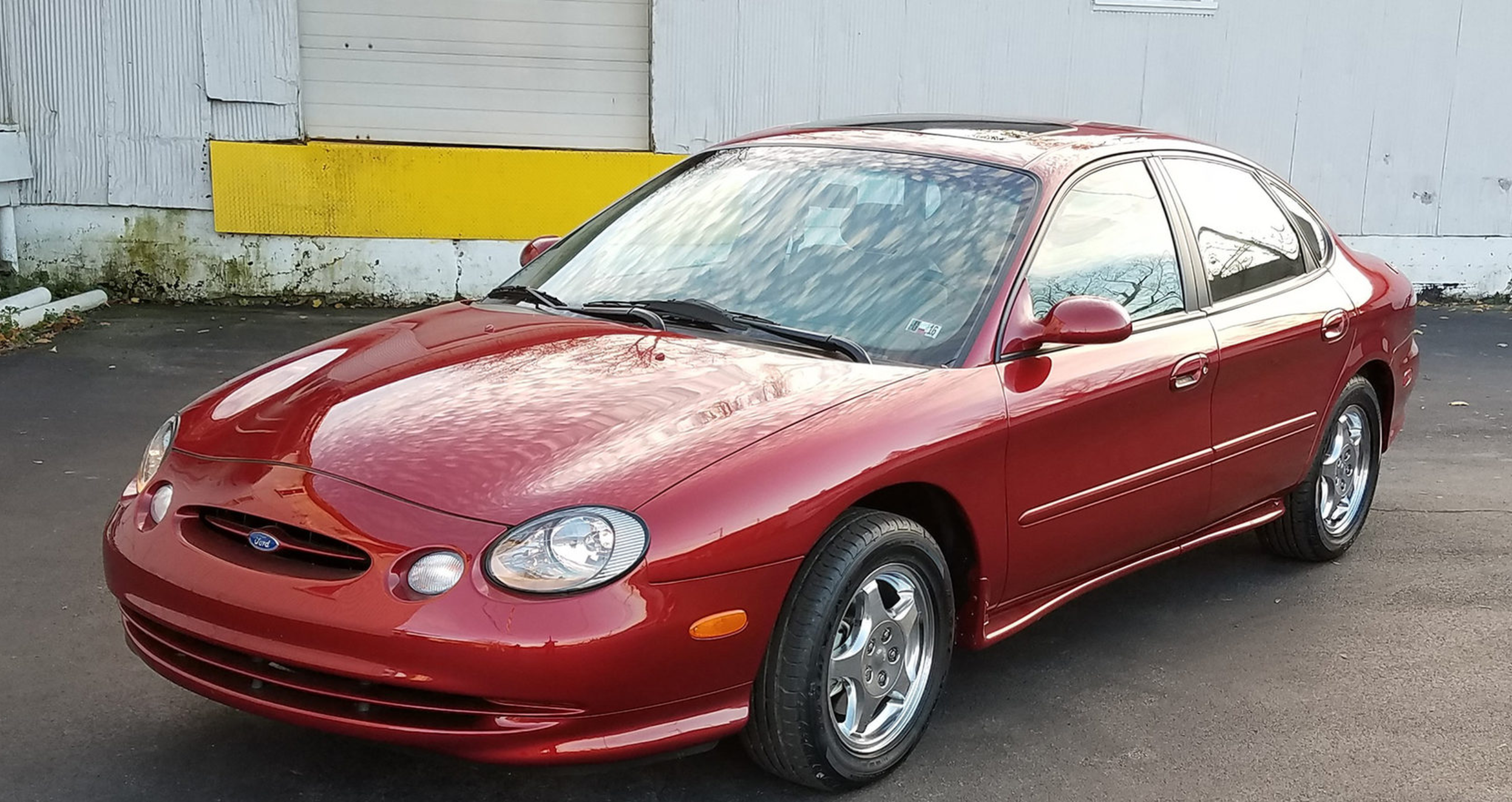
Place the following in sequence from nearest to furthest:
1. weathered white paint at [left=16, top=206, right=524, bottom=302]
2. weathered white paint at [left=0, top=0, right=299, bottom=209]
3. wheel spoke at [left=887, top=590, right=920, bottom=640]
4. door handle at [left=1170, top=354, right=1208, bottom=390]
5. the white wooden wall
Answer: wheel spoke at [left=887, top=590, right=920, bottom=640], door handle at [left=1170, top=354, right=1208, bottom=390], weathered white paint at [left=0, top=0, right=299, bottom=209], weathered white paint at [left=16, top=206, right=524, bottom=302], the white wooden wall

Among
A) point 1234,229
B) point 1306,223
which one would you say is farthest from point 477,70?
point 1234,229

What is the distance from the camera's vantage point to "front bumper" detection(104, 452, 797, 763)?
2799 millimetres

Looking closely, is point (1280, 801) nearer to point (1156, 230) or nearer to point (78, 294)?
point (1156, 230)

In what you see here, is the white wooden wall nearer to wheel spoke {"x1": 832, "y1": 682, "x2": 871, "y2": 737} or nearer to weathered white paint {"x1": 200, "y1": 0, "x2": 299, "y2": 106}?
weathered white paint {"x1": 200, "y1": 0, "x2": 299, "y2": 106}

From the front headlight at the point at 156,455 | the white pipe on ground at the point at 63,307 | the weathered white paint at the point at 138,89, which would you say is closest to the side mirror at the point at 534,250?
the front headlight at the point at 156,455

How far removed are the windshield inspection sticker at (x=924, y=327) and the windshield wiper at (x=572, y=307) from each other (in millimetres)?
666

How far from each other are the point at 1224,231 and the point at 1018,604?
167cm

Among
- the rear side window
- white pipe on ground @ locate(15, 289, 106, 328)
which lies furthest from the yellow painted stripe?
the rear side window

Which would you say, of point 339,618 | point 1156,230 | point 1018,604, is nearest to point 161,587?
point 339,618

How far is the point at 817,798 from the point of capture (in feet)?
11.1

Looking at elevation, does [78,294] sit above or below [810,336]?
below

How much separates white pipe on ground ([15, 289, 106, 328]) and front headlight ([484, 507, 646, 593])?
284 inches

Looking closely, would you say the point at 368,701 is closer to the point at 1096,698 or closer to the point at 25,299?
the point at 1096,698

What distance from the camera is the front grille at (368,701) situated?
2861 millimetres
